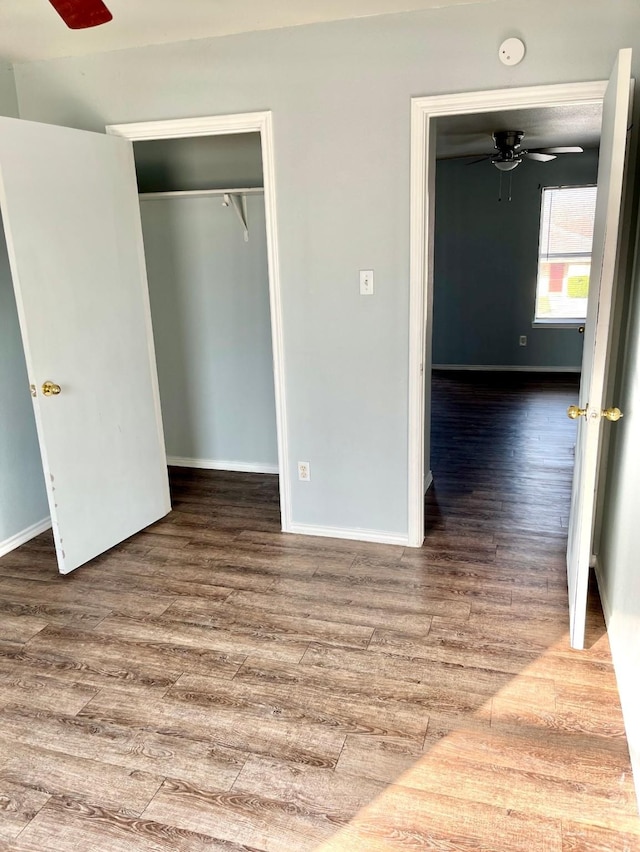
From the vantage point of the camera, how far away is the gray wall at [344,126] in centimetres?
245

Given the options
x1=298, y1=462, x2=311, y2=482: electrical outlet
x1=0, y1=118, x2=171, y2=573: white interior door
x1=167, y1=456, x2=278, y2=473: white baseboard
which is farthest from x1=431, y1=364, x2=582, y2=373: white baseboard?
x1=0, y1=118, x2=171, y2=573: white interior door

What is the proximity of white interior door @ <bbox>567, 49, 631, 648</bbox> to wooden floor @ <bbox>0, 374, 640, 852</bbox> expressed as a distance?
35 cm

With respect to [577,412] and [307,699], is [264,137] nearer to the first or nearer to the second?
[577,412]

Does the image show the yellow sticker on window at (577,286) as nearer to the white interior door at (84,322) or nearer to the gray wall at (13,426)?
the white interior door at (84,322)

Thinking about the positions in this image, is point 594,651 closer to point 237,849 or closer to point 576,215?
point 237,849

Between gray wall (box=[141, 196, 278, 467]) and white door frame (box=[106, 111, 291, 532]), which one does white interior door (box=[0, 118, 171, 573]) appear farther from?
gray wall (box=[141, 196, 278, 467])

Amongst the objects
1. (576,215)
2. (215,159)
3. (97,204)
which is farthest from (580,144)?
(97,204)

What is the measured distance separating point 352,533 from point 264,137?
6.42ft

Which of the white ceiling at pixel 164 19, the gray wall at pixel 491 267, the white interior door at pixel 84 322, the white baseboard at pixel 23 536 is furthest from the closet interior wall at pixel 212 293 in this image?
the gray wall at pixel 491 267

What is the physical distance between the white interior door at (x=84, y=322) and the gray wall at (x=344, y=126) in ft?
1.40

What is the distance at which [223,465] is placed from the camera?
4.36 meters

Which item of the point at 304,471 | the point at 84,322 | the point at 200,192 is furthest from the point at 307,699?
the point at 200,192

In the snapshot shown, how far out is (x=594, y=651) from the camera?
225 cm

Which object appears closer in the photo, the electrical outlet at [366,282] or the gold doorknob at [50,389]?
the gold doorknob at [50,389]
